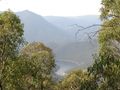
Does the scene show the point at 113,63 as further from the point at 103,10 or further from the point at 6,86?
the point at 103,10

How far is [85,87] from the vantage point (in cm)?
1475

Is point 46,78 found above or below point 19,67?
below

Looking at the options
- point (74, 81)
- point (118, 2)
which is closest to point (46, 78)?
point (74, 81)

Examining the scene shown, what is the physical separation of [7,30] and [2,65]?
2.78 meters

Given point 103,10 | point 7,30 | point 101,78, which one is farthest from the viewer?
point 103,10

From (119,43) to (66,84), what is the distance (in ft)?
91.3

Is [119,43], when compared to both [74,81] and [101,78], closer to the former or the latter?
[101,78]

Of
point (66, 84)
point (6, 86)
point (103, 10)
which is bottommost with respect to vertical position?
point (66, 84)

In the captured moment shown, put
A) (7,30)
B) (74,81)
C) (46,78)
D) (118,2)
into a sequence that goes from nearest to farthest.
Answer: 1. (118,2)
2. (7,30)
3. (46,78)
4. (74,81)

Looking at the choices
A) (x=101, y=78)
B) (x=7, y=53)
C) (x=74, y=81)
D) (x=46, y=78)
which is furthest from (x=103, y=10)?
(x=74, y=81)

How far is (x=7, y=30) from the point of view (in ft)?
88.4

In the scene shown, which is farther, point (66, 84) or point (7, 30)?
point (66, 84)

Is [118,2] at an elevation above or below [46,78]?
→ above

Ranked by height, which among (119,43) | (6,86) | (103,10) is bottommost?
(6,86)
